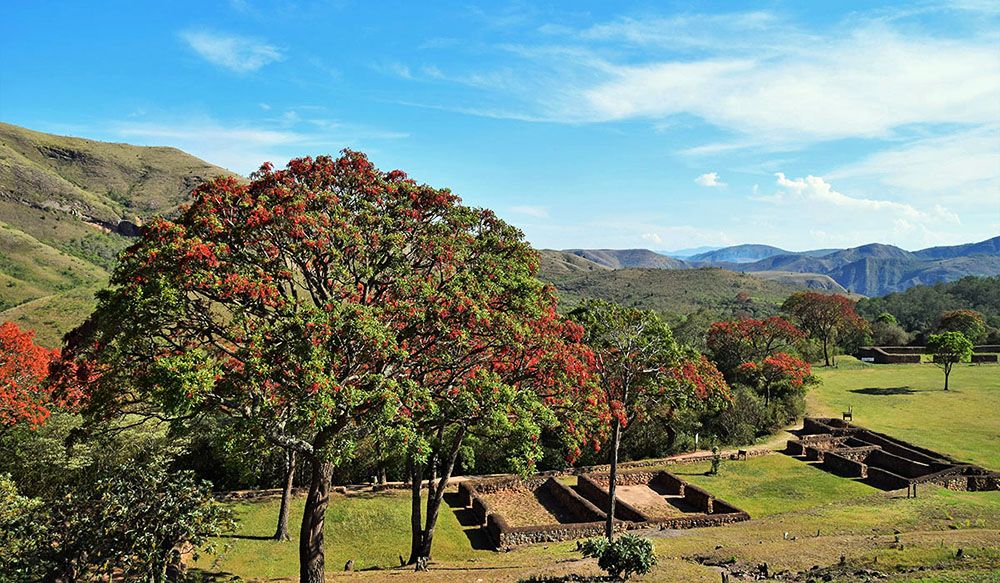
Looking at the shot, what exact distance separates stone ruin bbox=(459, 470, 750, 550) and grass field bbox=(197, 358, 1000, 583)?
97 cm

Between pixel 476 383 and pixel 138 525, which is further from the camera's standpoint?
pixel 476 383

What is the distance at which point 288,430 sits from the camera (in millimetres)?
13539

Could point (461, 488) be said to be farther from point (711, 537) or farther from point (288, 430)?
point (288, 430)

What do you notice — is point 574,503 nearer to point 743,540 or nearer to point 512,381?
point 743,540

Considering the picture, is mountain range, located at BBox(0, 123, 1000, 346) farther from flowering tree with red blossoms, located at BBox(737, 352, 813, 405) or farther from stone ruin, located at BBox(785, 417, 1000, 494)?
stone ruin, located at BBox(785, 417, 1000, 494)

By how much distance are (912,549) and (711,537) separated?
6475 mm

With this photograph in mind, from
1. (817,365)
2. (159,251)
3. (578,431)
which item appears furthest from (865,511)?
(817,365)

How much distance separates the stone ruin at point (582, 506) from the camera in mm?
23531

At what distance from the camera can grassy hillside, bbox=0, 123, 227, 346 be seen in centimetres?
6825

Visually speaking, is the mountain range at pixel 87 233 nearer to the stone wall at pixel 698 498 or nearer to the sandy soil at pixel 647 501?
the sandy soil at pixel 647 501

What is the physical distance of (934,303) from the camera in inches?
4919

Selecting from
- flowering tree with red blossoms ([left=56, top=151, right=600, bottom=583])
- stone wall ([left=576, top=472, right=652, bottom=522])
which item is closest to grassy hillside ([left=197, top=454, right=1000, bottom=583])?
stone wall ([left=576, top=472, right=652, bottom=522])

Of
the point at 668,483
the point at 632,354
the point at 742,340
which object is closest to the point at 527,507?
the point at 668,483

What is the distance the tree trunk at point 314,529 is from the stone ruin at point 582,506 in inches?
392
